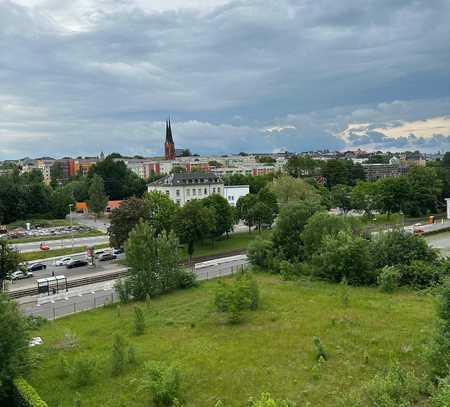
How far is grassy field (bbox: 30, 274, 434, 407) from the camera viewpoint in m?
16.3

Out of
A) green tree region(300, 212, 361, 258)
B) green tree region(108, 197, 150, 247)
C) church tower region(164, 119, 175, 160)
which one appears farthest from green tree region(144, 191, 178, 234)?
church tower region(164, 119, 175, 160)

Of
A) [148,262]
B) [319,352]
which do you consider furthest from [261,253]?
[319,352]

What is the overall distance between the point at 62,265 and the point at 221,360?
36.2 m

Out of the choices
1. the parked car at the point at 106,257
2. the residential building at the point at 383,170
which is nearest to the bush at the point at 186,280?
the parked car at the point at 106,257

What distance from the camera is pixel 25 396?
1520 cm

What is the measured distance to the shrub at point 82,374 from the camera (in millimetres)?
17844

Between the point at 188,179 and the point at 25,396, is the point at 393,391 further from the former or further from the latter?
the point at 188,179

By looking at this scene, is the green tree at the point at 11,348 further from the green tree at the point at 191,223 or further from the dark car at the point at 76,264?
the dark car at the point at 76,264

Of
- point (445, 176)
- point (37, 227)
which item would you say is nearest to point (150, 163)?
point (37, 227)

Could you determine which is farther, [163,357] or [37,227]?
[37,227]

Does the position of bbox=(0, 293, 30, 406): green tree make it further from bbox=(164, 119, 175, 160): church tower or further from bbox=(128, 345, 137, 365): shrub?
bbox=(164, 119, 175, 160): church tower

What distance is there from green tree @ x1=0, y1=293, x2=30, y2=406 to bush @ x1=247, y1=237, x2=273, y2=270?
24.6 metres

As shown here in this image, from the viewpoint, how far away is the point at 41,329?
90.4 ft

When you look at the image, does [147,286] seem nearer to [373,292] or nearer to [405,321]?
[373,292]
